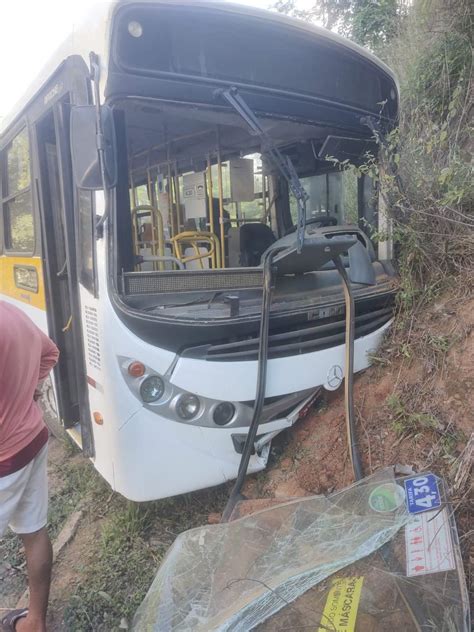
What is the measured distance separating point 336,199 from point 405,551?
110 inches

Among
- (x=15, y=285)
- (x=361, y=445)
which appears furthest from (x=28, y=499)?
(x=15, y=285)

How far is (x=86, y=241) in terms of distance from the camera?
2.43 metres

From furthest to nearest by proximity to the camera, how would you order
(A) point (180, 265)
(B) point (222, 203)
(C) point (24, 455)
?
(B) point (222, 203) < (A) point (180, 265) < (C) point (24, 455)

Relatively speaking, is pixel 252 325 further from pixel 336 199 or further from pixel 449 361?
pixel 336 199

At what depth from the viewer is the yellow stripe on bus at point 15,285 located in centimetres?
304

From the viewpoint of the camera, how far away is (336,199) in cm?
381

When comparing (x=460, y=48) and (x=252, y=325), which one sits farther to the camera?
(x=460, y=48)

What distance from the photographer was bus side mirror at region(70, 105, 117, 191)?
6.73ft

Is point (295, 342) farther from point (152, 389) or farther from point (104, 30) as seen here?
point (104, 30)

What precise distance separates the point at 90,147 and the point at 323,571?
195cm

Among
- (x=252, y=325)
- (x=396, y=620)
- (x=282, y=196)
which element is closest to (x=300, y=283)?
(x=252, y=325)

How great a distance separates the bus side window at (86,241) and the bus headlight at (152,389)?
53 centimetres

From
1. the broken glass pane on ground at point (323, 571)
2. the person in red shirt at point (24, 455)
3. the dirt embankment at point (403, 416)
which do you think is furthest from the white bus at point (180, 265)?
the broken glass pane on ground at point (323, 571)

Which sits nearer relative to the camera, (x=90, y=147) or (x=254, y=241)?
(x=90, y=147)
